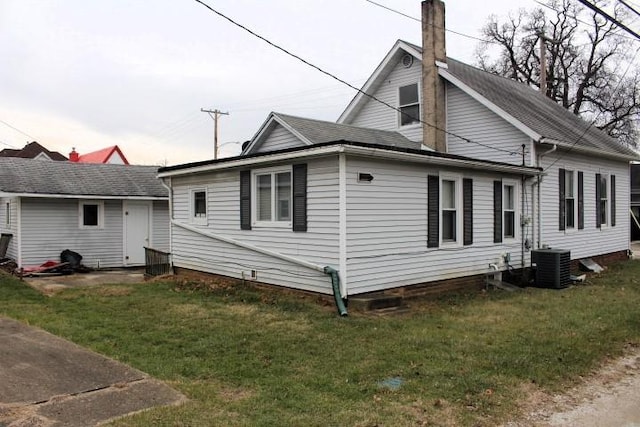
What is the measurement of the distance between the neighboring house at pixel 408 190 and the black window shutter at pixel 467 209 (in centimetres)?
4

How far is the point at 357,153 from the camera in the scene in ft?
28.9

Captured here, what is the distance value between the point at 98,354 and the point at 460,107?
11.8 meters

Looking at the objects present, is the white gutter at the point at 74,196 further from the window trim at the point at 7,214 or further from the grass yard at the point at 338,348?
the grass yard at the point at 338,348

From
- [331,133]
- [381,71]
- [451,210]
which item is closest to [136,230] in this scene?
[331,133]

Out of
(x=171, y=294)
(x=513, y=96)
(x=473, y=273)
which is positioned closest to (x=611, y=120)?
(x=513, y=96)

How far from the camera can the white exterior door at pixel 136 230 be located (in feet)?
58.0

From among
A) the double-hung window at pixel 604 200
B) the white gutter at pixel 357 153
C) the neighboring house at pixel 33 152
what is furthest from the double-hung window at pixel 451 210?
the neighboring house at pixel 33 152

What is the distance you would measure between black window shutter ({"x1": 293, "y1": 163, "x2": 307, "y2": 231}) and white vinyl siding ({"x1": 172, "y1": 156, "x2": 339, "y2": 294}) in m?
0.10

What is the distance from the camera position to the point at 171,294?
11047 mm

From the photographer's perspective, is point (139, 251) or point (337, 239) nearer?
point (337, 239)

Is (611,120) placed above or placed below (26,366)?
above

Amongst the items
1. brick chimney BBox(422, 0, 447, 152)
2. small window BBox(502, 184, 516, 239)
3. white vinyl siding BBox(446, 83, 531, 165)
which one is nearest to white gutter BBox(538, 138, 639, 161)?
white vinyl siding BBox(446, 83, 531, 165)

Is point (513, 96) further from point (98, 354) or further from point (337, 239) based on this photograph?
point (98, 354)

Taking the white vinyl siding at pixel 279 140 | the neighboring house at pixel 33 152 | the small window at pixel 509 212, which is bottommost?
the small window at pixel 509 212
